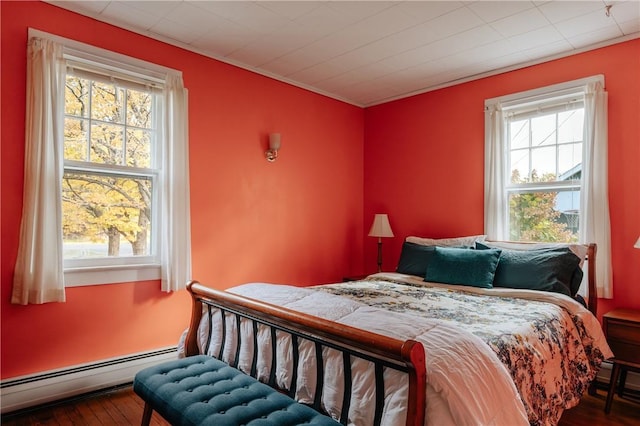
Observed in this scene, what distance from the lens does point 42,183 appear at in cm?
247

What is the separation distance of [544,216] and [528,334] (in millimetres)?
1806

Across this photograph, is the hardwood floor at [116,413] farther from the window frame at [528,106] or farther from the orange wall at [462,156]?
the window frame at [528,106]

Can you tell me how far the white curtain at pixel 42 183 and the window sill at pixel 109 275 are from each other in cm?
12

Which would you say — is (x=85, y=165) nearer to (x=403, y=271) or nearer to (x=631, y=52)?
(x=403, y=271)

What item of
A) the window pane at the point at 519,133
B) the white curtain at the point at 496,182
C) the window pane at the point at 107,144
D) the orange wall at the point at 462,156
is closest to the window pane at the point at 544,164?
the window pane at the point at 519,133

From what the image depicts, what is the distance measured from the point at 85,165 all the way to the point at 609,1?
11.8 ft

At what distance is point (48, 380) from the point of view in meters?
2.54

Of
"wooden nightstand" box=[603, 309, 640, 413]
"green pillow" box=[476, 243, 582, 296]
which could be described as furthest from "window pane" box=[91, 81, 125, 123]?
"wooden nightstand" box=[603, 309, 640, 413]

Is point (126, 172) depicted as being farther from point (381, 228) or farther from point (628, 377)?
point (628, 377)

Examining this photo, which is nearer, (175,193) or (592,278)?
(592,278)

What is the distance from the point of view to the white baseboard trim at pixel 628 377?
9.37ft

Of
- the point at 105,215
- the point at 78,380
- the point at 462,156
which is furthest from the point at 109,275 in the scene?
the point at 462,156

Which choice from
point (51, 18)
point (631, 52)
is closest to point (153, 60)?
point (51, 18)

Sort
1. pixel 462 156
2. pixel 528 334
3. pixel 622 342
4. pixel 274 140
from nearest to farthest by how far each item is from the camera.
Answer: pixel 528 334
pixel 622 342
pixel 274 140
pixel 462 156
